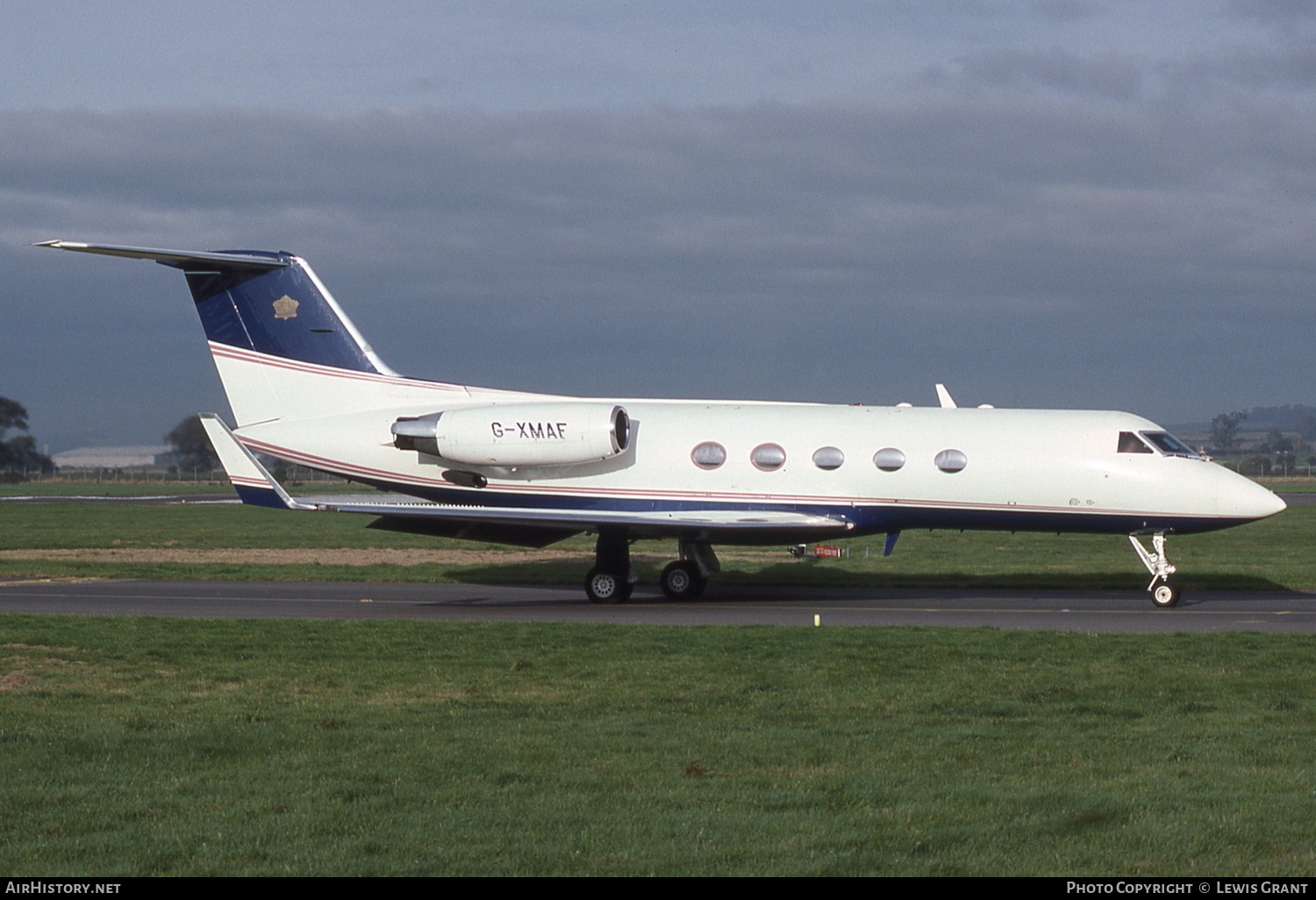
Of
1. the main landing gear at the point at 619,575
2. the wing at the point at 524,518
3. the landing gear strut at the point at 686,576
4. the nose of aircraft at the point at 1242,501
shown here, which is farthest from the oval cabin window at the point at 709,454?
the nose of aircraft at the point at 1242,501

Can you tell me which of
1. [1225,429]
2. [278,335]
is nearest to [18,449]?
[278,335]

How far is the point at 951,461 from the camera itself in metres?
21.1

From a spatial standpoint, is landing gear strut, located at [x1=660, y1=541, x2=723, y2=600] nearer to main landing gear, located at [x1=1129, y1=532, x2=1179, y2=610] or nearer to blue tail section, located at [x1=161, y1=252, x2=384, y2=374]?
blue tail section, located at [x1=161, y1=252, x2=384, y2=374]

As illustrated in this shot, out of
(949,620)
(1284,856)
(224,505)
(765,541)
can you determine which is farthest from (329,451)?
(224,505)

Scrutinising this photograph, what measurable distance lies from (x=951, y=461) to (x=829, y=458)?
193 centimetres

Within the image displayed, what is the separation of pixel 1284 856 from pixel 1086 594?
1635cm

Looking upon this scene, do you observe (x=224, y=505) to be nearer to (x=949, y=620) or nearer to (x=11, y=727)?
(x=949, y=620)

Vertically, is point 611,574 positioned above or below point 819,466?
below

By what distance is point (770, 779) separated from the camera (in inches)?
342

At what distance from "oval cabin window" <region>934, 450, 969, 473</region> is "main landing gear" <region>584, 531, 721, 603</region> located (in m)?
4.14

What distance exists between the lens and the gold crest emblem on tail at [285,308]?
23.4 meters

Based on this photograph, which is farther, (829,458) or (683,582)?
(683,582)

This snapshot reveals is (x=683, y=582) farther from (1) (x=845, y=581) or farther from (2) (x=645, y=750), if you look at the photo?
(2) (x=645, y=750)

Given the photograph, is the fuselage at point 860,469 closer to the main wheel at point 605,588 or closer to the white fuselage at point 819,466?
the white fuselage at point 819,466
